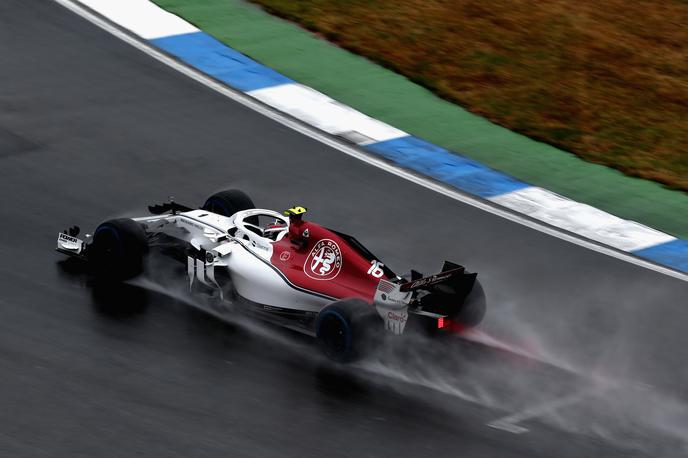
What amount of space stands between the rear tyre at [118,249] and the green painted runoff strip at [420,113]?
18.2 ft

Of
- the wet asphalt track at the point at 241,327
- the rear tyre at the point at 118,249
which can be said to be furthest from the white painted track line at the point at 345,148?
the rear tyre at the point at 118,249

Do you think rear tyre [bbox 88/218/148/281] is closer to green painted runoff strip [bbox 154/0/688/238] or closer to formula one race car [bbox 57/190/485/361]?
formula one race car [bbox 57/190/485/361]

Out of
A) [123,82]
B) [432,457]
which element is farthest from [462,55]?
[432,457]

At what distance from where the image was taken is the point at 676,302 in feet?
45.4

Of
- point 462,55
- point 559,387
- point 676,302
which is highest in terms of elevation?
point 462,55

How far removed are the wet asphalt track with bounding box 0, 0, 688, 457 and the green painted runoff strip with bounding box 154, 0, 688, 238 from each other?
130cm

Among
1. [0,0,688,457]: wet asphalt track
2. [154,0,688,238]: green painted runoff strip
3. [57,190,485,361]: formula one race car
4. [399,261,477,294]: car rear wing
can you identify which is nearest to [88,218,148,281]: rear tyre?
[57,190,485,361]: formula one race car

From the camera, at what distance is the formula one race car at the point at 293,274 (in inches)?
456

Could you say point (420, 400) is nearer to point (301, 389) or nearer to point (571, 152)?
point (301, 389)

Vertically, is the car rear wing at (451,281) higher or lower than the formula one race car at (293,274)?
higher

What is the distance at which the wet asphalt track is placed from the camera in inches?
423

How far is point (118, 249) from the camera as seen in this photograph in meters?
12.8

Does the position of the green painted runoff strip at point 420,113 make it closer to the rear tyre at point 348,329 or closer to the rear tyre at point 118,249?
the rear tyre at point 348,329

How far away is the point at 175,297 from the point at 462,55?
801 centimetres
